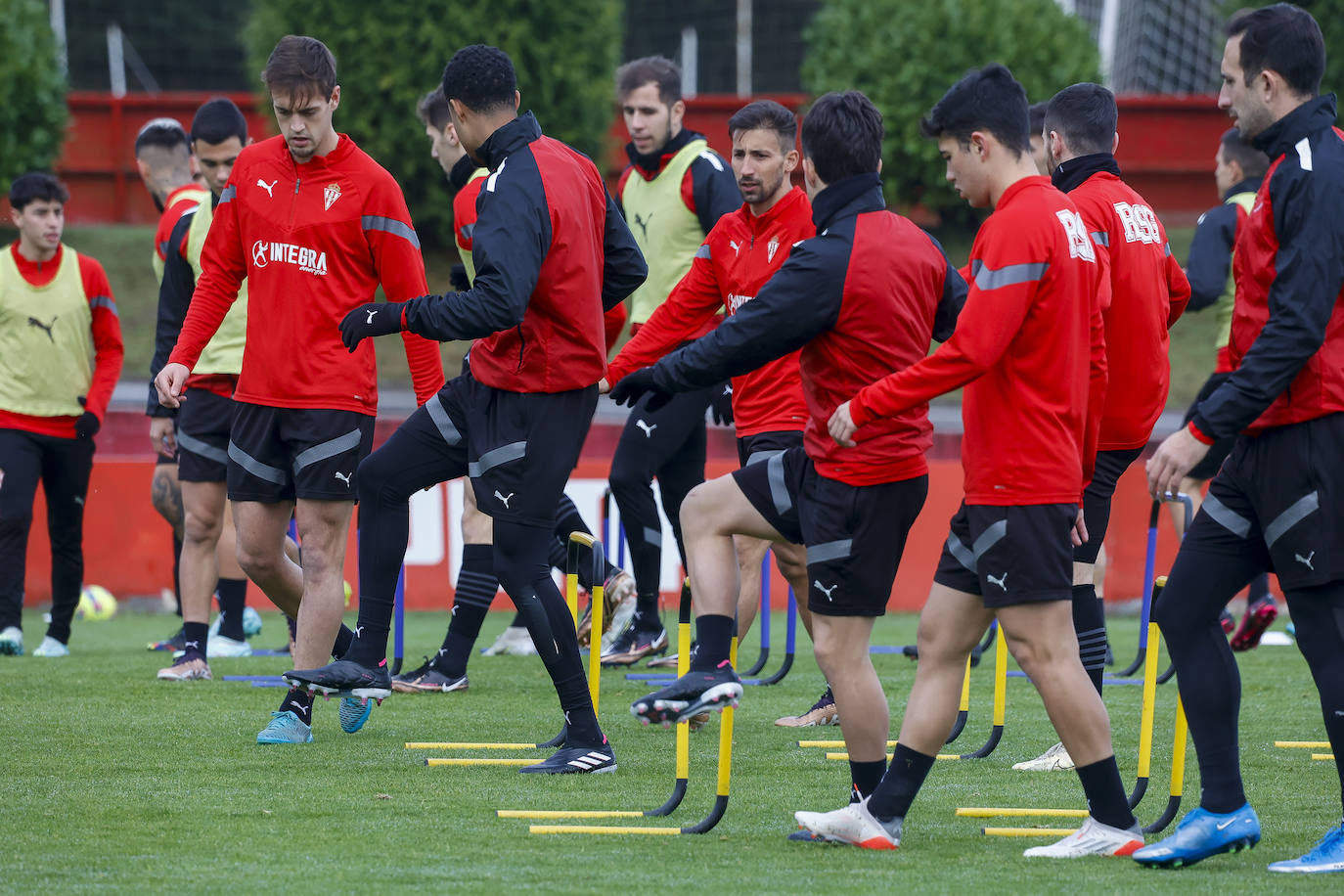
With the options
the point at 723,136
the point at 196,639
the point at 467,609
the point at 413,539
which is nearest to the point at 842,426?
the point at 467,609

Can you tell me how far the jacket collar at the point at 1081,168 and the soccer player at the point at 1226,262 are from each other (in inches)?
79.8

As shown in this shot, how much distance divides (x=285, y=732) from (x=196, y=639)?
6.46ft

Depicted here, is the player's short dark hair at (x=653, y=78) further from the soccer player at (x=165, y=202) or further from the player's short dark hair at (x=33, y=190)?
the player's short dark hair at (x=33, y=190)

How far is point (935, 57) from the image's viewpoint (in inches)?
823

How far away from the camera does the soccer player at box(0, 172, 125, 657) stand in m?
8.78

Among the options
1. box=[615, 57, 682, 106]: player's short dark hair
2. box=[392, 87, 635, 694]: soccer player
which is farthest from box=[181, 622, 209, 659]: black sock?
box=[615, 57, 682, 106]: player's short dark hair

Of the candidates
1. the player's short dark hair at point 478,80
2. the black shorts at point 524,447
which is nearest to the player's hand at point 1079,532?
the black shorts at point 524,447

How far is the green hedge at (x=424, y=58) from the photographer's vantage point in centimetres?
2012

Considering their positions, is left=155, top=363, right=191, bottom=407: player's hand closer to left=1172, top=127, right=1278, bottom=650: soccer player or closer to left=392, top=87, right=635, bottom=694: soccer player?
left=392, top=87, right=635, bottom=694: soccer player

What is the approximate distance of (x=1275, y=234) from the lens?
4.25 m

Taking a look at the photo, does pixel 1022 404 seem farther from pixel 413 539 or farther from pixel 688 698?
pixel 413 539

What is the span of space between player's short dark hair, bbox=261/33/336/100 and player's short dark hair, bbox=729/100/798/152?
4.82 ft

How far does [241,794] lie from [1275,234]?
129 inches

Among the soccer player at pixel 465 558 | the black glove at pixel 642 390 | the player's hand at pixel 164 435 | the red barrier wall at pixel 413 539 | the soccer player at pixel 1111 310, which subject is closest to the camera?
the black glove at pixel 642 390
